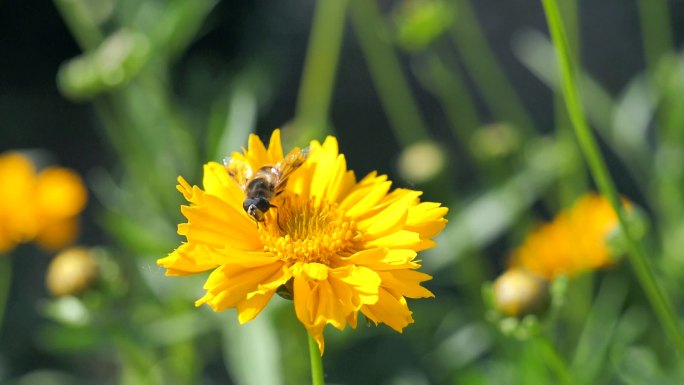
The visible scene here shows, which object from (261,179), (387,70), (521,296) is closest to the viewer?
(261,179)

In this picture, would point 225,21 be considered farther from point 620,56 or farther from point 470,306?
point 470,306

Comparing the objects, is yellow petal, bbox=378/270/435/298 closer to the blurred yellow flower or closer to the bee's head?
the bee's head

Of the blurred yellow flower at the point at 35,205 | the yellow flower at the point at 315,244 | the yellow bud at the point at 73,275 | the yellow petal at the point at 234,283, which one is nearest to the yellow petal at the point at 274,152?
the yellow flower at the point at 315,244

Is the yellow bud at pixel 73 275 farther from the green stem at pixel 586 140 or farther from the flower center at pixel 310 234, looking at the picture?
the green stem at pixel 586 140

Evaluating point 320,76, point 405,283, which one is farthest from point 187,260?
point 320,76

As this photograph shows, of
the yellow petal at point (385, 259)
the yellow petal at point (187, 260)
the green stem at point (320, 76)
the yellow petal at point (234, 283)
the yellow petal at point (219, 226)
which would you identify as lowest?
the yellow petal at point (385, 259)

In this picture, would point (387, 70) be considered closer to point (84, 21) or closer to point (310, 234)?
point (84, 21)

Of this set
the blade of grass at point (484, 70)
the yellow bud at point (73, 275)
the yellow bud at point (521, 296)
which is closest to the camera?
the yellow bud at point (521, 296)
